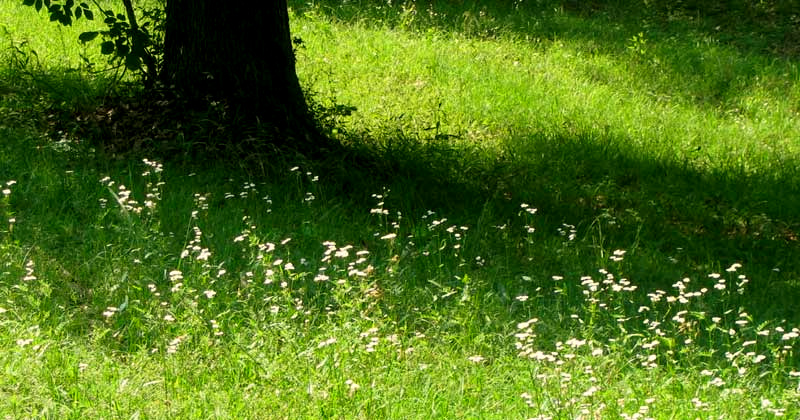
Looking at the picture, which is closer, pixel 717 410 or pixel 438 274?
pixel 717 410

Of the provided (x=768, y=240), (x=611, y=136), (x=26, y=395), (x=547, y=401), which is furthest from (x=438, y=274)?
(x=611, y=136)

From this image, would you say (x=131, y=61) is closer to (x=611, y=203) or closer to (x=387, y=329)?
(x=611, y=203)

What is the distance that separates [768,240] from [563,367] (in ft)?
12.1

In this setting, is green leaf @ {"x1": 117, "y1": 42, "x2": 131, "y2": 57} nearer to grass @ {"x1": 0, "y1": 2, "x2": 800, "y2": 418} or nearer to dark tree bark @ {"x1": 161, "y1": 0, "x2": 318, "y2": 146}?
dark tree bark @ {"x1": 161, "y1": 0, "x2": 318, "y2": 146}

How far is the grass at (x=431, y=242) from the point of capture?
3807mm

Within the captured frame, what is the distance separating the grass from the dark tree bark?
0.56m

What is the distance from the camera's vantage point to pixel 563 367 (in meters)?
4.00

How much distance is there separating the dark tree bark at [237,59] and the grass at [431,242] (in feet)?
1.84

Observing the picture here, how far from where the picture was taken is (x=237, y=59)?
736 cm

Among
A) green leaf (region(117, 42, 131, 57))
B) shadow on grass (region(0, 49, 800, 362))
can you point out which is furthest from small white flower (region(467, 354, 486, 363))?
green leaf (region(117, 42, 131, 57))

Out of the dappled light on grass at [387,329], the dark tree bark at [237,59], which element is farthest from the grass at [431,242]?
the dark tree bark at [237,59]

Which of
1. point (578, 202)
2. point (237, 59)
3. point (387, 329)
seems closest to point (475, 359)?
point (387, 329)

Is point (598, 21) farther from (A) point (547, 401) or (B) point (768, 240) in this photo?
(A) point (547, 401)

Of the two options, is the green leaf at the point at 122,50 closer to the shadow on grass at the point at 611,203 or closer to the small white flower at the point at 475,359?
the shadow on grass at the point at 611,203
